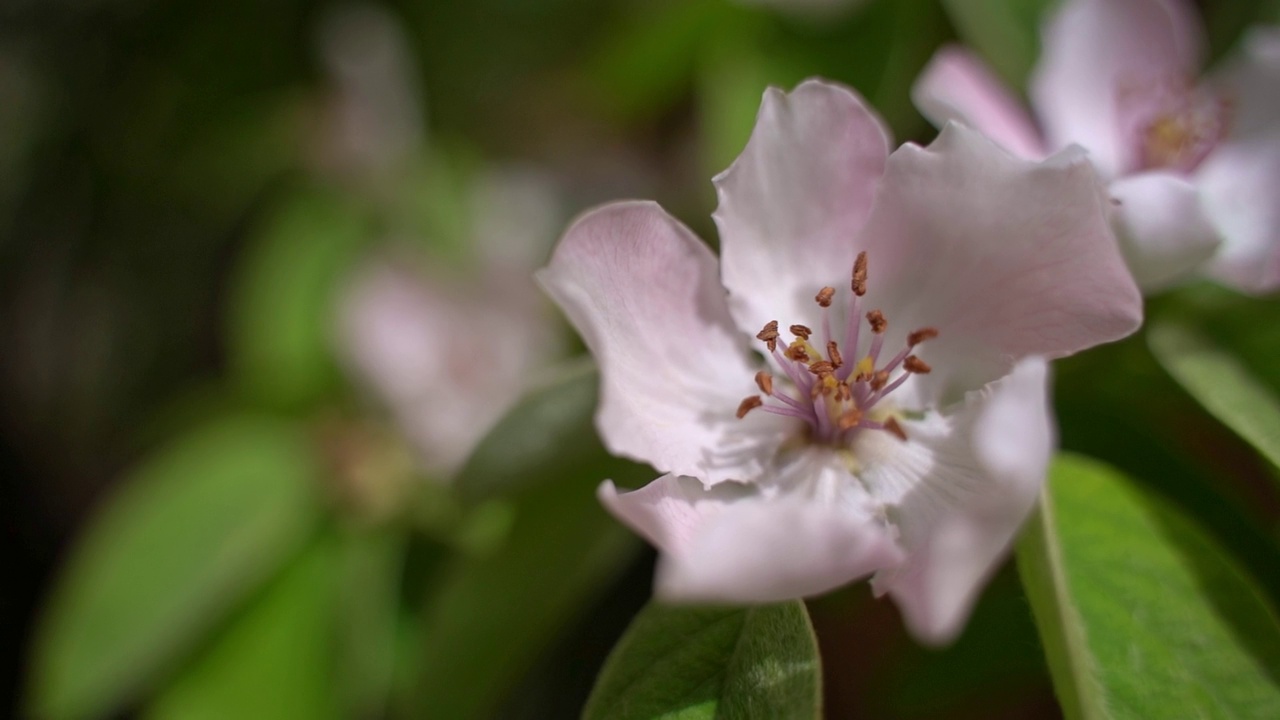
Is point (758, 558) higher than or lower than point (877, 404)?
higher

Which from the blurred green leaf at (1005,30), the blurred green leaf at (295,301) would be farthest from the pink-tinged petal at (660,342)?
the blurred green leaf at (295,301)

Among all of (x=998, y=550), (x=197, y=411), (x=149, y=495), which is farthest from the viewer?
(x=197, y=411)

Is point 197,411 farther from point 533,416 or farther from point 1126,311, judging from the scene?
point 1126,311

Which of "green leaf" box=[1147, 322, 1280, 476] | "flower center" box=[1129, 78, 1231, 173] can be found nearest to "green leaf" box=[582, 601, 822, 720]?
"green leaf" box=[1147, 322, 1280, 476]

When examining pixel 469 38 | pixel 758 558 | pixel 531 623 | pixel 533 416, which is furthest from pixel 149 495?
pixel 758 558

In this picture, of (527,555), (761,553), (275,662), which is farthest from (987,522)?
(275,662)

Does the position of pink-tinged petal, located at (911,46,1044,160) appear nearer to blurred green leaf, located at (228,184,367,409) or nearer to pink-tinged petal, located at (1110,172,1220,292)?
pink-tinged petal, located at (1110,172,1220,292)

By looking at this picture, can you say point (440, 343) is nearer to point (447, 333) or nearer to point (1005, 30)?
point (447, 333)
